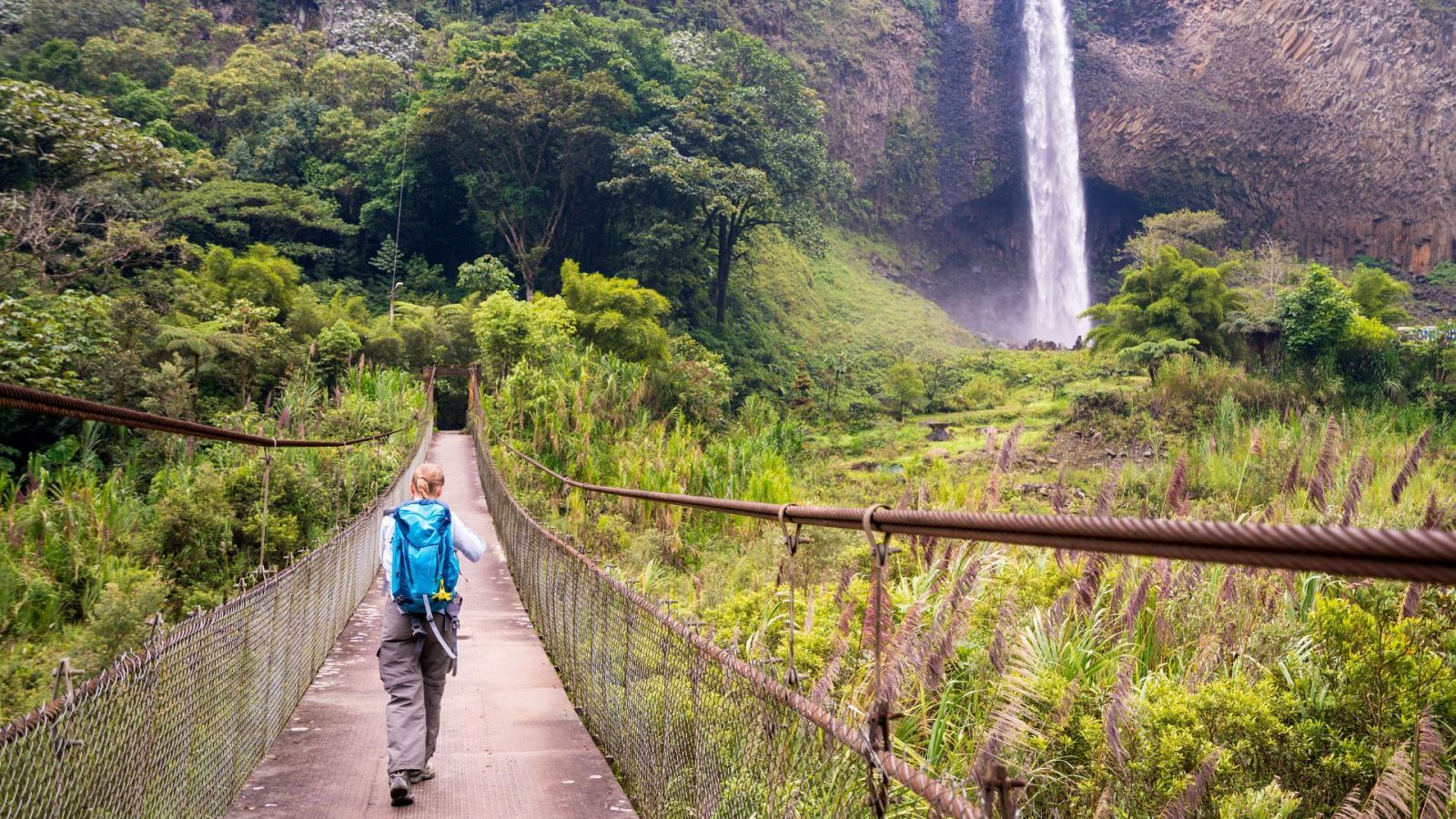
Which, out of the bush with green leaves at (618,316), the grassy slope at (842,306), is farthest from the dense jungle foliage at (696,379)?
the grassy slope at (842,306)

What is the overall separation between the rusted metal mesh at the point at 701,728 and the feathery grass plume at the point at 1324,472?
3.82m

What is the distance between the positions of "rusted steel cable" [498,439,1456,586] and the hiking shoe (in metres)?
2.90

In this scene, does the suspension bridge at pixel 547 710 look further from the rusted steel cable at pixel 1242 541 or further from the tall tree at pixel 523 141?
the tall tree at pixel 523 141

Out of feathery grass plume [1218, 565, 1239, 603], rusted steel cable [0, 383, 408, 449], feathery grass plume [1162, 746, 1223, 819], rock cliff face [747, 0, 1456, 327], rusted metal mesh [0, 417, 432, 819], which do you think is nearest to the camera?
rusted steel cable [0, 383, 408, 449]

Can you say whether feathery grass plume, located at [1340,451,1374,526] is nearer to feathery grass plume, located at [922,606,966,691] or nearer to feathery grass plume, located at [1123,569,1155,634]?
feathery grass plume, located at [1123,569,1155,634]

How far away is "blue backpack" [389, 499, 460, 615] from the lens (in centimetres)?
399

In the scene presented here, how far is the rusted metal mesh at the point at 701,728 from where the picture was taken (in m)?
2.23

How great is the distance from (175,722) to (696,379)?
62.6 ft

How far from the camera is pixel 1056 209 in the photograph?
47.9m

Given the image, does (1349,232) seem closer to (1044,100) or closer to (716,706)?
(1044,100)

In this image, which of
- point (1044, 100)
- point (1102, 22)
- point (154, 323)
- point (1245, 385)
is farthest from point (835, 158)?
point (154, 323)

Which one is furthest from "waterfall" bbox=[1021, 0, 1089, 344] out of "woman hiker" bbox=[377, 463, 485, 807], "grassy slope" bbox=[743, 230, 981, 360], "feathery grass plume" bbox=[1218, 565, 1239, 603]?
"woman hiker" bbox=[377, 463, 485, 807]

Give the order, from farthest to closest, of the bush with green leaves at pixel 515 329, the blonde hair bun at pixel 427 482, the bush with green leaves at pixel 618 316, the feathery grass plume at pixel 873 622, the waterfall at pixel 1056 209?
the waterfall at pixel 1056 209 < the bush with green leaves at pixel 618 316 < the bush with green leaves at pixel 515 329 < the blonde hair bun at pixel 427 482 < the feathery grass plume at pixel 873 622

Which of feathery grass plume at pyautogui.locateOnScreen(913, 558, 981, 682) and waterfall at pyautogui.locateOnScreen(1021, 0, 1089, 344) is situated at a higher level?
waterfall at pyautogui.locateOnScreen(1021, 0, 1089, 344)
